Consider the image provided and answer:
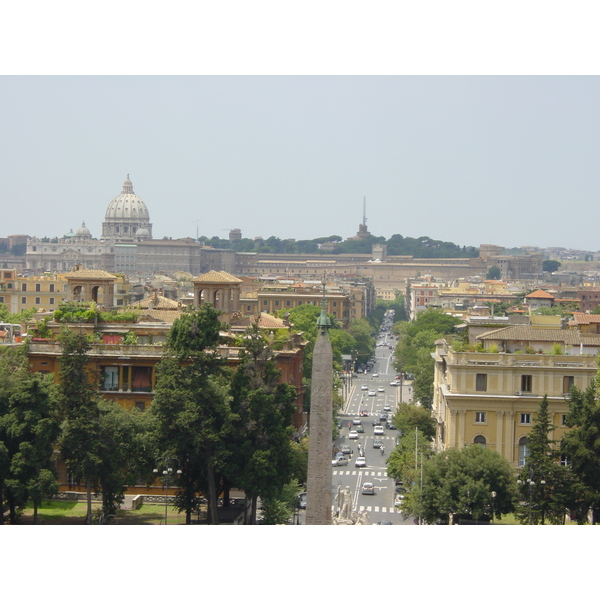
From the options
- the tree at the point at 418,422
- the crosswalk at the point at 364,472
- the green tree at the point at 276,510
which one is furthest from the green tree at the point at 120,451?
the tree at the point at 418,422

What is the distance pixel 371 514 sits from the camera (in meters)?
35.0

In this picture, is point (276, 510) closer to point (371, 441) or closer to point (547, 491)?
point (547, 491)

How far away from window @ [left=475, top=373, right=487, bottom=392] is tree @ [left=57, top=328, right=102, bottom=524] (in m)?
10.5

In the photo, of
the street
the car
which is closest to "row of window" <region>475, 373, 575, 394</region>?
the street

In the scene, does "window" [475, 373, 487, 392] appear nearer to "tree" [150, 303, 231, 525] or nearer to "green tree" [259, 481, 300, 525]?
"green tree" [259, 481, 300, 525]

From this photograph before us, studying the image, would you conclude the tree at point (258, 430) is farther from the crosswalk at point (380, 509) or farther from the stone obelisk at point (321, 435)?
the crosswalk at point (380, 509)

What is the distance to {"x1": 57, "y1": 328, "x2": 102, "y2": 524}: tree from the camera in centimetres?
2848

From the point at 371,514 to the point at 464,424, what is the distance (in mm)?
3548

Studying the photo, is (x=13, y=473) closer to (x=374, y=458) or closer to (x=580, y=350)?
(x=580, y=350)

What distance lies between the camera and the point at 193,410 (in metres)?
28.7

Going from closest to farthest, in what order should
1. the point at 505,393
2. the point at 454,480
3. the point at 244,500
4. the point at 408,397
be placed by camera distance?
the point at 454,480 < the point at 244,500 < the point at 505,393 < the point at 408,397

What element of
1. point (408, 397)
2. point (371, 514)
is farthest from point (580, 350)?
point (408, 397)

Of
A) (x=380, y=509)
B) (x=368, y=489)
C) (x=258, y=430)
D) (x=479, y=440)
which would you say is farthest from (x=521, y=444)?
(x=258, y=430)

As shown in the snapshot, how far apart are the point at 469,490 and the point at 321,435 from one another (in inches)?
276
